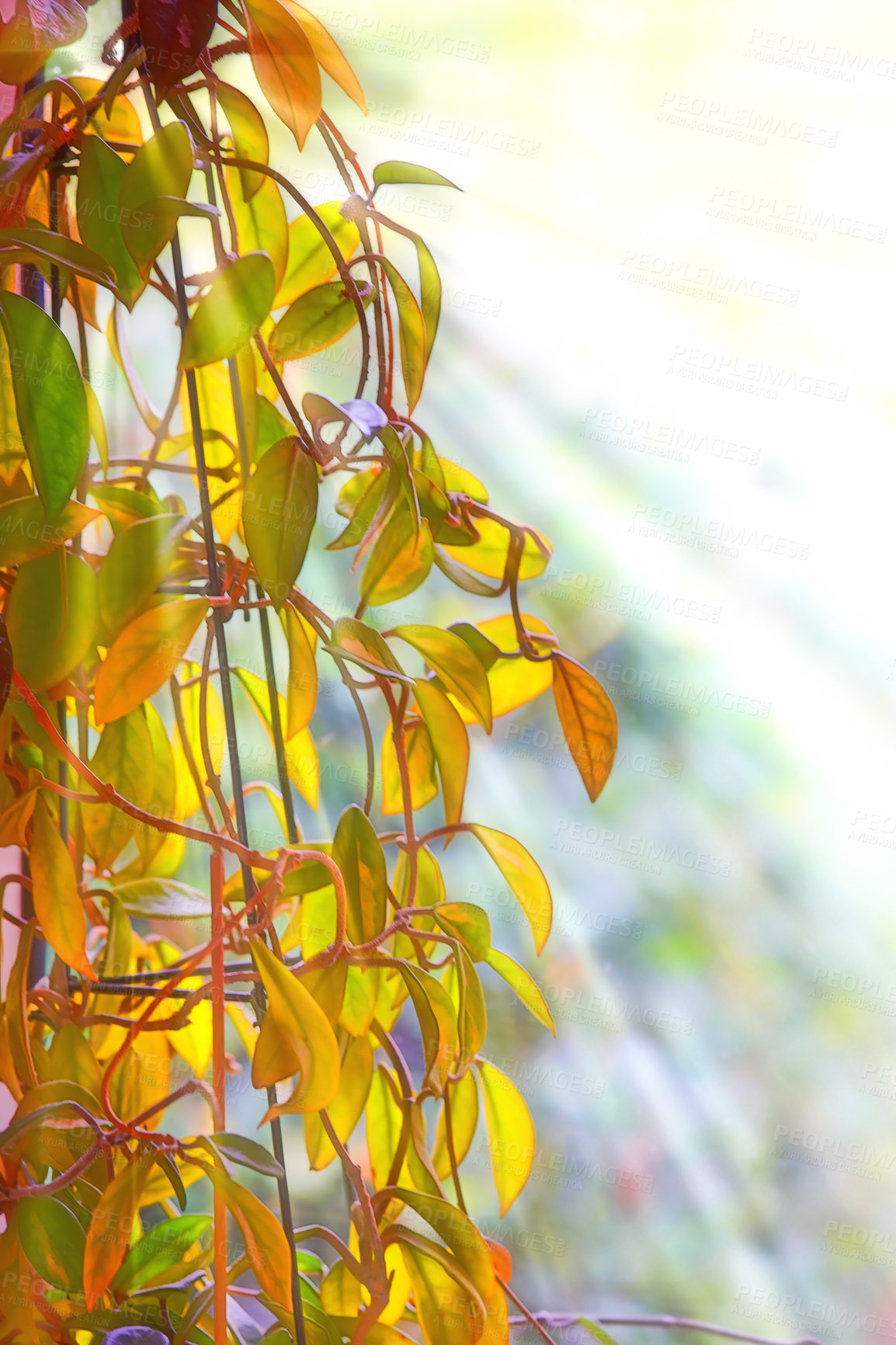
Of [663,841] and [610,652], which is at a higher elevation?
[610,652]

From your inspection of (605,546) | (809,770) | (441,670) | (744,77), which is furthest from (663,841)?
(744,77)

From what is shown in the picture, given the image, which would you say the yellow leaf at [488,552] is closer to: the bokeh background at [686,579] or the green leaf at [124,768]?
the green leaf at [124,768]

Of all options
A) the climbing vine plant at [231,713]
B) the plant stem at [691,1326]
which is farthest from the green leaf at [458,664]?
the plant stem at [691,1326]

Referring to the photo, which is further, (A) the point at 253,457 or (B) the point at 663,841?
(B) the point at 663,841

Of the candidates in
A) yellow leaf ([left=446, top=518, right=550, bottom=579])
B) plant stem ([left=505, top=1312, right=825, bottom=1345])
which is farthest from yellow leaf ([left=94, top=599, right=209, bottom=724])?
plant stem ([left=505, top=1312, right=825, bottom=1345])

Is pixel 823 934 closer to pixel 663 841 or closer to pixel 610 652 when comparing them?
pixel 663 841

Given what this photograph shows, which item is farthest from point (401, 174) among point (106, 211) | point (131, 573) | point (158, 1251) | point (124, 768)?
point (158, 1251)

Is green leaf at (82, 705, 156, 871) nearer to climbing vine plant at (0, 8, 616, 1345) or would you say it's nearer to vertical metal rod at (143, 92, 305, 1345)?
climbing vine plant at (0, 8, 616, 1345)
